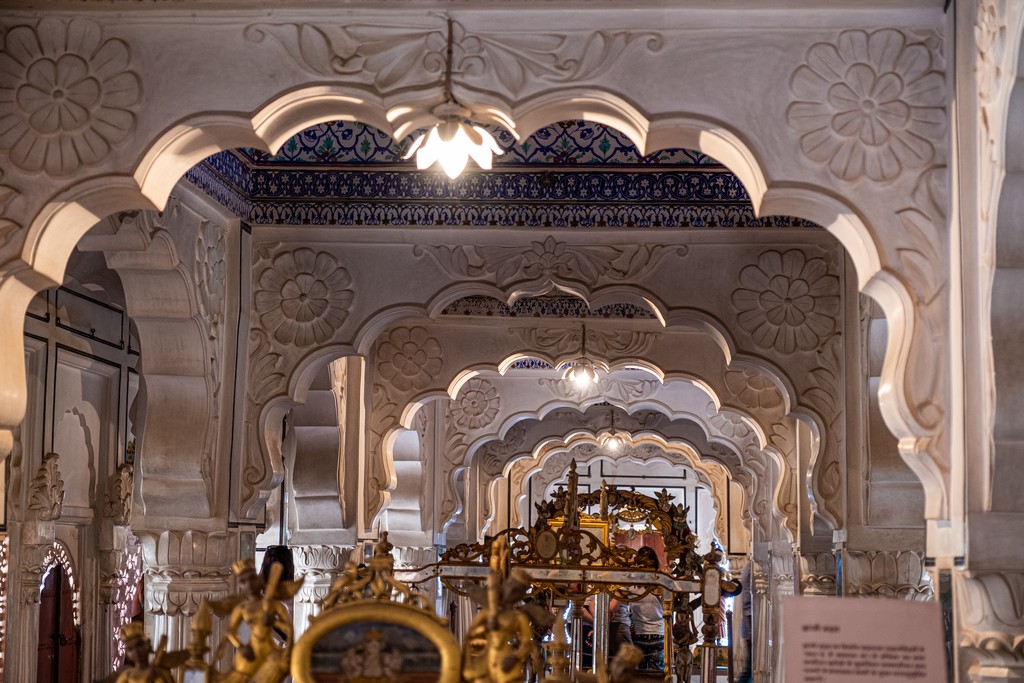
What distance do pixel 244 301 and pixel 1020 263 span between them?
4214 millimetres

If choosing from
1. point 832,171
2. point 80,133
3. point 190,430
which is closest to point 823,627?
point 832,171

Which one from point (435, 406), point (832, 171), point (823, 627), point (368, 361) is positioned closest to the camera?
point (823, 627)

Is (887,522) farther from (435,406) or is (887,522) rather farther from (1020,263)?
(435,406)

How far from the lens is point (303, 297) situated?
23.0 ft

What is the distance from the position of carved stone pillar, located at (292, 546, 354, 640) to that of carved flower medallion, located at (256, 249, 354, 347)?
2584 mm

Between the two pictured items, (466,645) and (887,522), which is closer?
(466,645)

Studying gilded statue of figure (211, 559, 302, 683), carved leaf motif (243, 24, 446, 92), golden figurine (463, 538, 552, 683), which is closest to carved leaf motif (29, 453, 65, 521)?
carved leaf motif (243, 24, 446, 92)

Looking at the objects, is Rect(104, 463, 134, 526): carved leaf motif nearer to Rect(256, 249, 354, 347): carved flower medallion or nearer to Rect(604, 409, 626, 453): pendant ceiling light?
Rect(256, 249, 354, 347): carved flower medallion

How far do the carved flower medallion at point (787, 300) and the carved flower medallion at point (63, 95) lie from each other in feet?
11.8

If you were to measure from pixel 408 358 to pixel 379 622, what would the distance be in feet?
20.4

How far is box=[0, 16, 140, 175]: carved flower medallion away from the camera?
14.6 feet

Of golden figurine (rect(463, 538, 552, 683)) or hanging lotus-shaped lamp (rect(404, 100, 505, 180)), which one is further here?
hanging lotus-shaped lamp (rect(404, 100, 505, 180))

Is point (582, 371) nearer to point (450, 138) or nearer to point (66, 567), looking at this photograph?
point (66, 567)

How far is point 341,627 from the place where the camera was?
11.2ft
